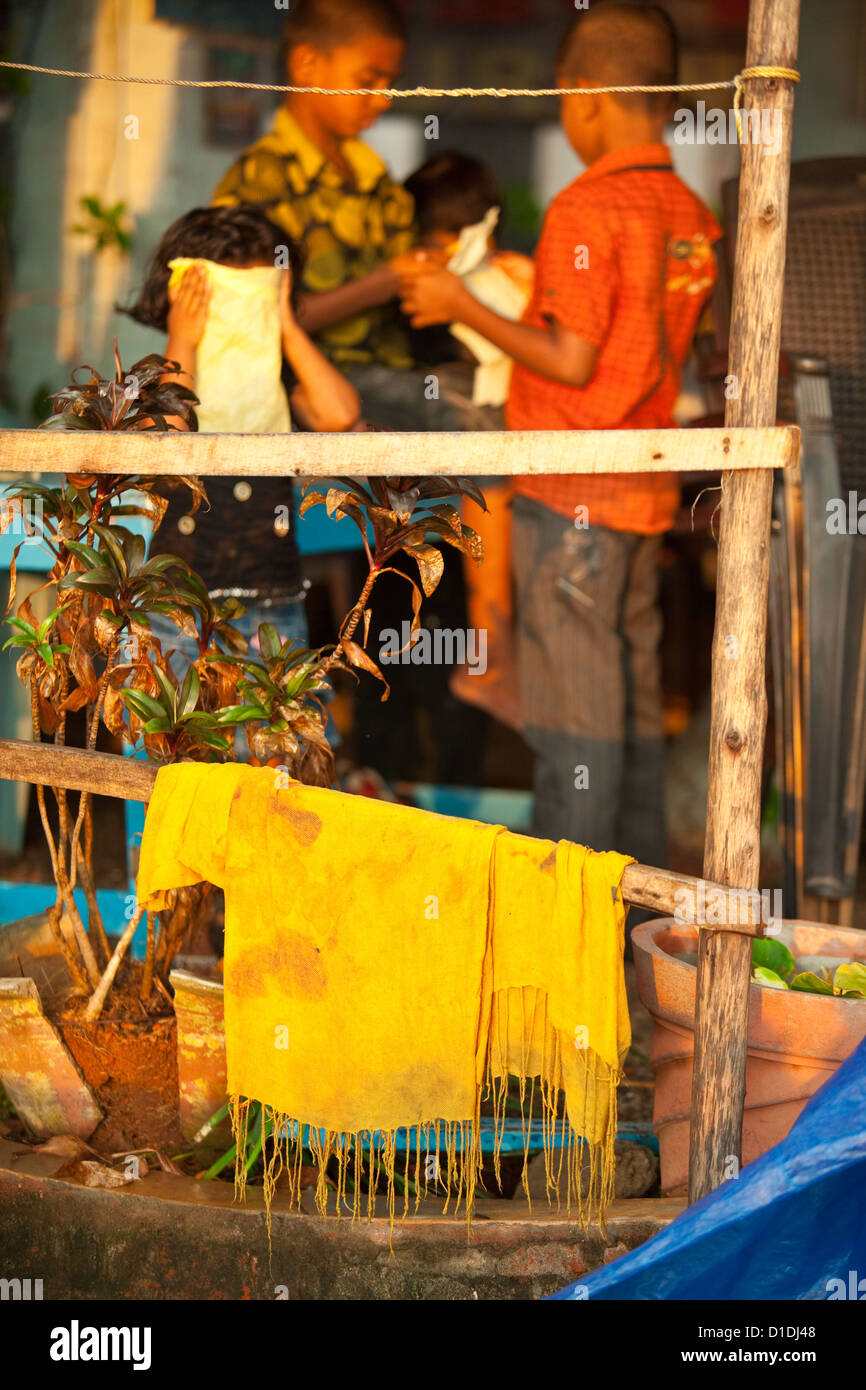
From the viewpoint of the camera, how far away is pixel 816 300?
3.75 m

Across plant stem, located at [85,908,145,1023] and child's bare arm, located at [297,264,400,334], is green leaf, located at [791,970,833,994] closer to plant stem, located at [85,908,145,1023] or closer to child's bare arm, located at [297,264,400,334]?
plant stem, located at [85,908,145,1023]

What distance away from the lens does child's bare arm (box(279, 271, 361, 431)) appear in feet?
11.7

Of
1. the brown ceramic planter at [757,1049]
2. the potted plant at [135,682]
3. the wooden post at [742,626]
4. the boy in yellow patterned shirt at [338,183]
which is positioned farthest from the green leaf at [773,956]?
the boy in yellow patterned shirt at [338,183]

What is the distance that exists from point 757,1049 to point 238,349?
6.79ft

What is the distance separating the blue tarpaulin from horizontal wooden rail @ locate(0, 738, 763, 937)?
298mm

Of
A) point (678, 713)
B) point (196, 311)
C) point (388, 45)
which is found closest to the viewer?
point (196, 311)

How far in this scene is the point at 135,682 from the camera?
2670 mm

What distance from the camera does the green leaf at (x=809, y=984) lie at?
2.51 meters

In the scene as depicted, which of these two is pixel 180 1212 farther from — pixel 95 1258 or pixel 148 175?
pixel 148 175

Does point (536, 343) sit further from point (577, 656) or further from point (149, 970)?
point (149, 970)

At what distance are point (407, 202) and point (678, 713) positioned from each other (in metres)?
2.17

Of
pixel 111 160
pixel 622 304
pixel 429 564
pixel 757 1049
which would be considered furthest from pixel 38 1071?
pixel 111 160

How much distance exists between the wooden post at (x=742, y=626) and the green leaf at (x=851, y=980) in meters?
0.34

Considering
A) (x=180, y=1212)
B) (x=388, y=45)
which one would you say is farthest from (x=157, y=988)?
(x=388, y=45)
